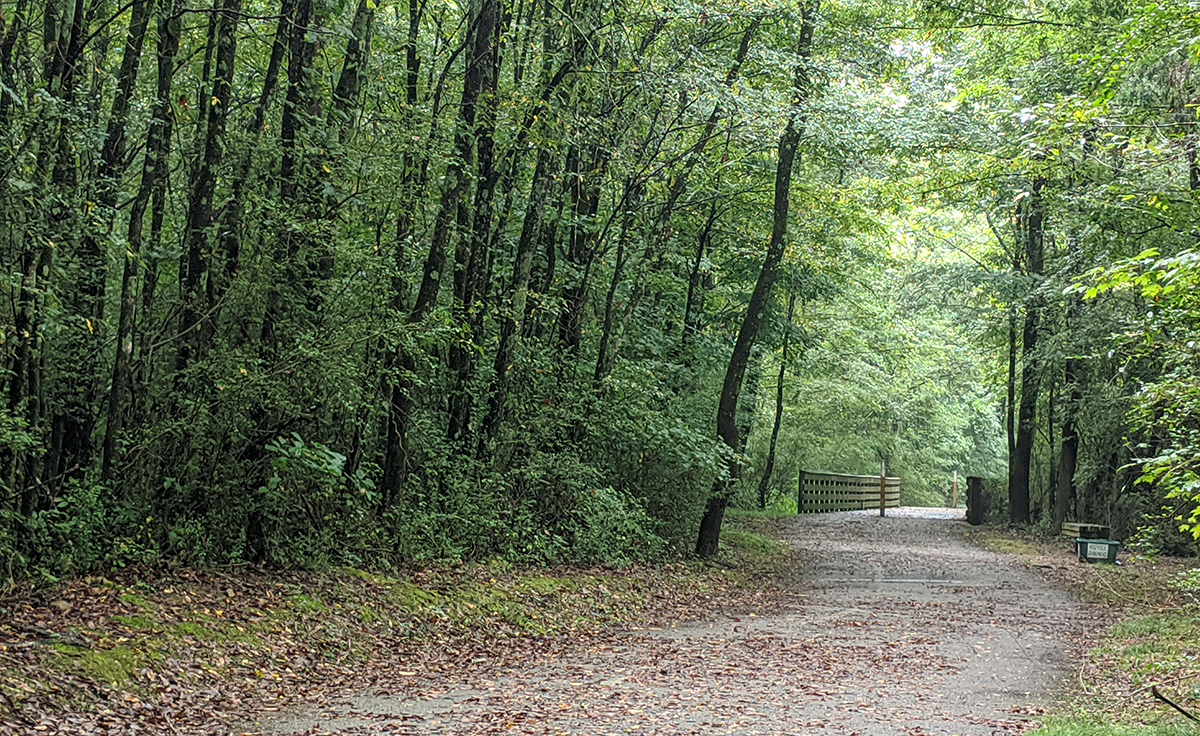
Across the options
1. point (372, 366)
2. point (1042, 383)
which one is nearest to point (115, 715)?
point (372, 366)

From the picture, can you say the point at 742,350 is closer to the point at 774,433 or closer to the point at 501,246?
the point at 501,246

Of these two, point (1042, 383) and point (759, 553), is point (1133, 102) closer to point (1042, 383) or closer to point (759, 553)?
point (1042, 383)

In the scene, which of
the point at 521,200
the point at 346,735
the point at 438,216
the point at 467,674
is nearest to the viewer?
the point at 346,735

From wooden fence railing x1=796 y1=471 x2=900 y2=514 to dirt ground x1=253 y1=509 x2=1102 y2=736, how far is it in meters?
13.3

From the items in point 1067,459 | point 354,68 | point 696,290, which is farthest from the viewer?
point 1067,459

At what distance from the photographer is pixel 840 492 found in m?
28.8

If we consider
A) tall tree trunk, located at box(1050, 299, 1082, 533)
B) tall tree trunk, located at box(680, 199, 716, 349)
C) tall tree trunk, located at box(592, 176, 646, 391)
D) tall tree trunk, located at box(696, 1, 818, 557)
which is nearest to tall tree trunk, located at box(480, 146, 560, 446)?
tall tree trunk, located at box(592, 176, 646, 391)

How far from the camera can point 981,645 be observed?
923cm

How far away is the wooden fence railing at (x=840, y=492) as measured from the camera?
26.7m

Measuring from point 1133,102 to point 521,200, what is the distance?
812cm

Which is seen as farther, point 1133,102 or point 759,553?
point 759,553

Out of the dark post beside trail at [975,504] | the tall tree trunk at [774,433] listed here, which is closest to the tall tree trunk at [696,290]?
the tall tree trunk at [774,433]

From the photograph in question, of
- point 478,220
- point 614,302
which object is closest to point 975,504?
point 614,302

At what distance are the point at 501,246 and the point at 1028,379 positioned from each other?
480 inches
